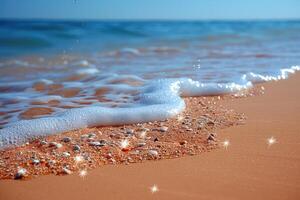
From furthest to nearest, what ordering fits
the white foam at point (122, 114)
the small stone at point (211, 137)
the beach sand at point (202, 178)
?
1. the white foam at point (122, 114)
2. the small stone at point (211, 137)
3. the beach sand at point (202, 178)

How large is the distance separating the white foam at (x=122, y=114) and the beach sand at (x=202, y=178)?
2.02 ft

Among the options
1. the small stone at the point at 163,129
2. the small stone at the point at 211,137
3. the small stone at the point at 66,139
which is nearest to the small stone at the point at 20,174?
the small stone at the point at 66,139

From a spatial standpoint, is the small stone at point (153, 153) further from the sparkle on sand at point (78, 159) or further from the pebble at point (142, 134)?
the sparkle on sand at point (78, 159)

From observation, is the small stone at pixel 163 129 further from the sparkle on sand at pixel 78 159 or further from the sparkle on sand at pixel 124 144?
the sparkle on sand at pixel 78 159

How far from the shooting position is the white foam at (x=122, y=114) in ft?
8.32

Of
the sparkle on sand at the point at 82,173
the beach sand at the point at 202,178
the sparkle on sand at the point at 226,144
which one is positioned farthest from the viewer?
the sparkle on sand at the point at 226,144

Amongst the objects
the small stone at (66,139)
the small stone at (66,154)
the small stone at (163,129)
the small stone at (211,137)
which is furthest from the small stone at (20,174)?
the small stone at (211,137)

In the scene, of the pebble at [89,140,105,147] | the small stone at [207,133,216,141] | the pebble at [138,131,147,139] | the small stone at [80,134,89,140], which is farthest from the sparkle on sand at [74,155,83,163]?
the small stone at [207,133,216,141]

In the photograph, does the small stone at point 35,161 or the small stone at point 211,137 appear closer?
the small stone at point 35,161

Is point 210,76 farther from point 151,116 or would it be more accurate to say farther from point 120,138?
point 120,138

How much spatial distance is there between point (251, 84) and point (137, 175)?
8.18 feet

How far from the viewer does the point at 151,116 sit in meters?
2.85

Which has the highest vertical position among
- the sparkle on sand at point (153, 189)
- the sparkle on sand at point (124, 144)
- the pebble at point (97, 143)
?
the pebble at point (97, 143)

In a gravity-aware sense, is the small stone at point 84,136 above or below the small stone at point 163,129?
below
